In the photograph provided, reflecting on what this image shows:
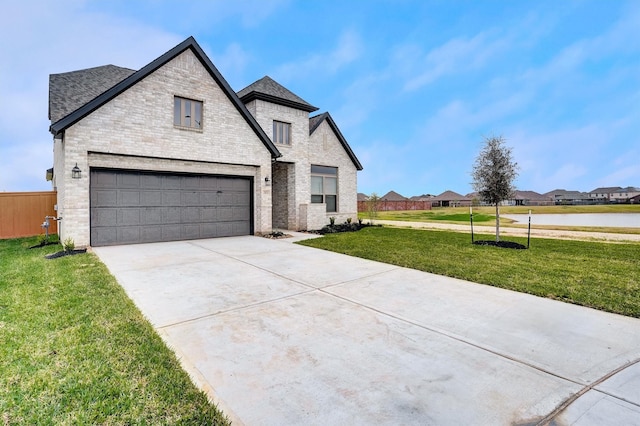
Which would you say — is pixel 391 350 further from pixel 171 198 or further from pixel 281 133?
pixel 281 133

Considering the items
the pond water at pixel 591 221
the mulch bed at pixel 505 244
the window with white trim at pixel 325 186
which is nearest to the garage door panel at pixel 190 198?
the window with white trim at pixel 325 186

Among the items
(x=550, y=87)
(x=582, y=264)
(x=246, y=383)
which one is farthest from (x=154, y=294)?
(x=550, y=87)

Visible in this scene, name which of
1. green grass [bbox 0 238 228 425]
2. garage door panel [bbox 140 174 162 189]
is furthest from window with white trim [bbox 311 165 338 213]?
green grass [bbox 0 238 228 425]

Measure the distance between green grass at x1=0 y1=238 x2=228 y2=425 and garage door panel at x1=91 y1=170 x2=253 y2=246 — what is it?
5.30 m

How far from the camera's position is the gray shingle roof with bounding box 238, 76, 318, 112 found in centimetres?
1417

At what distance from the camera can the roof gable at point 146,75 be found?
8.82 m

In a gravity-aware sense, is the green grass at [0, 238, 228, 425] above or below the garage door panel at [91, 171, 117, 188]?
below

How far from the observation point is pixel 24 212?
13.0 m

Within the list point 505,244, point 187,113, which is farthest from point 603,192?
point 187,113

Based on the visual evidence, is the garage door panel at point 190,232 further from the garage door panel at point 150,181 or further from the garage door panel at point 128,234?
the garage door panel at point 150,181

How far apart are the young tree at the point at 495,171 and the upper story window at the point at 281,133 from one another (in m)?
8.54

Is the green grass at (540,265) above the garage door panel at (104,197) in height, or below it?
below

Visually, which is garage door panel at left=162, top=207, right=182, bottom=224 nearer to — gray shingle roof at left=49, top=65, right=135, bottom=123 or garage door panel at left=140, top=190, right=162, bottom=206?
garage door panel at left=140, top=190, right=162, bottom=206

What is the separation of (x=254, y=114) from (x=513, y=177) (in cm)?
1093
